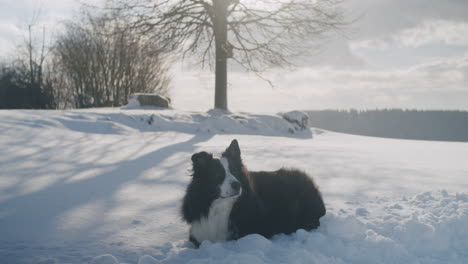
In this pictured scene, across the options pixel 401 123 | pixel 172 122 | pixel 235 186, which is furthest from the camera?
pixel 401 123

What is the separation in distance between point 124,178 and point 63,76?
37057mm

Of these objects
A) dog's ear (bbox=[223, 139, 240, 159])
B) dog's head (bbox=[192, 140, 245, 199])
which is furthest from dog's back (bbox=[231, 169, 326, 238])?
dog's ear (bbox=[223, 139, 240, 159])

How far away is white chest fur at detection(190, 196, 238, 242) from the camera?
3311 mm

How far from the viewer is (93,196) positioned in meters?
4.37

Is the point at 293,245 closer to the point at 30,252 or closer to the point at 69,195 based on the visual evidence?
the point at 30,252

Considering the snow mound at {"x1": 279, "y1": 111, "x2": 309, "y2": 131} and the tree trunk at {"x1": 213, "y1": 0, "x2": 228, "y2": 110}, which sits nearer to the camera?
the tree trunk at {"x1": 213, "y1": 0, "x2": 228, "y2": 110}

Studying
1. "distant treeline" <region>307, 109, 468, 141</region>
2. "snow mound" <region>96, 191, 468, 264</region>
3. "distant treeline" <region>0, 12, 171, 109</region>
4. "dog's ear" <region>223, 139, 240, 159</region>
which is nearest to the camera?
"snow mound" <region>96, 191, 468, 264</region>

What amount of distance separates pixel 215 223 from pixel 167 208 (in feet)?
3.27

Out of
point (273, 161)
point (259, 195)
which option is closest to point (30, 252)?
point (259, 195)

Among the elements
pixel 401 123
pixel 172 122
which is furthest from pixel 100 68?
pixel 401 123

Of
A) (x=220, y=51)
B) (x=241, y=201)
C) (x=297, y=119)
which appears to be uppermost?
(x=220, y=51)

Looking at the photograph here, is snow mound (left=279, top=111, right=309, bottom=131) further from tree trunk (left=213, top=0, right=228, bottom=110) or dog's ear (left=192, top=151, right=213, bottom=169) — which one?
dog's ear (left=192, top=151, right=213, bottom=169)

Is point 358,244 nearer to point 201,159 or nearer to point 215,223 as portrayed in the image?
point 215,223

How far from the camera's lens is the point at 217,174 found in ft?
10.5
